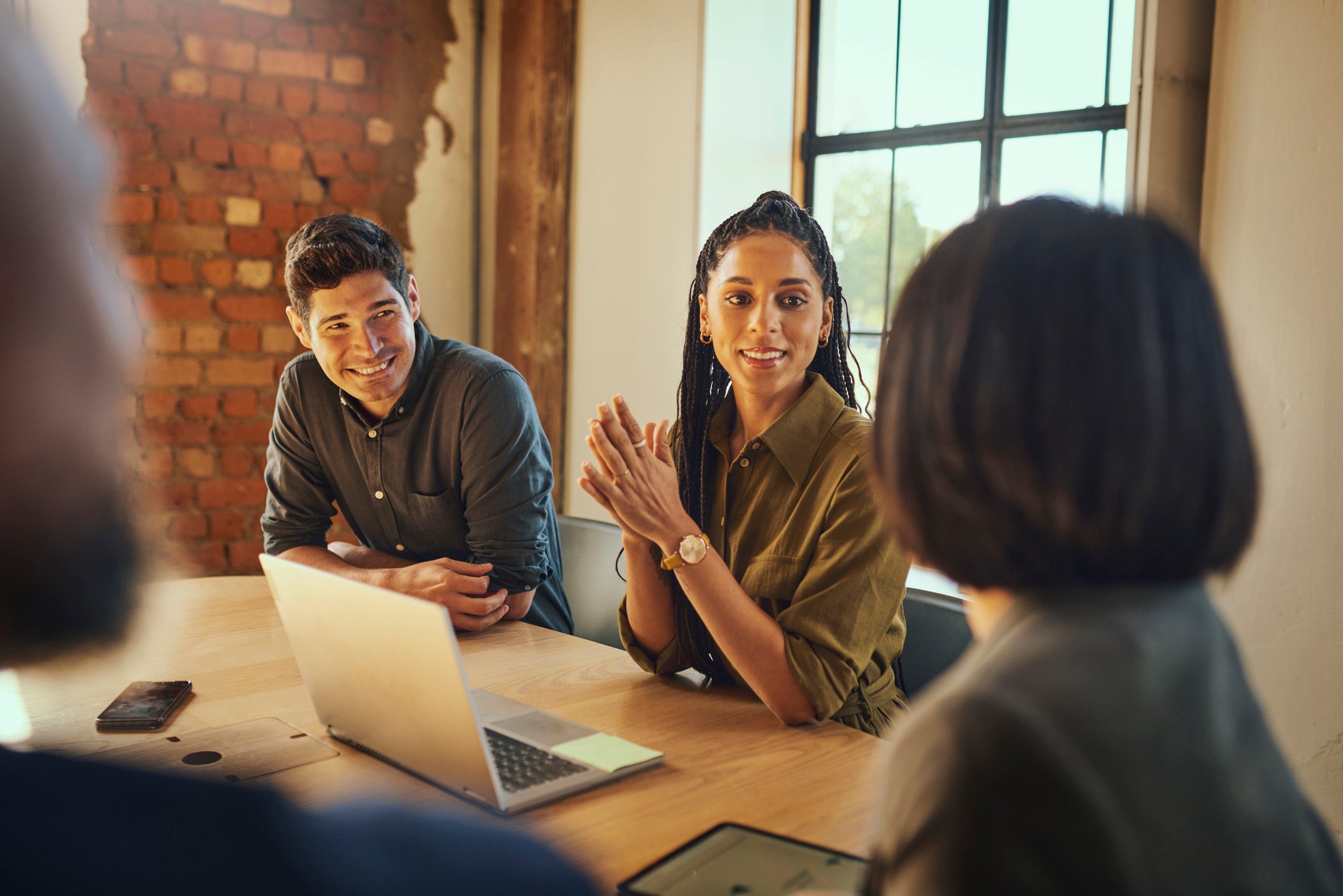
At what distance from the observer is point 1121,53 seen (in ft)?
7.67

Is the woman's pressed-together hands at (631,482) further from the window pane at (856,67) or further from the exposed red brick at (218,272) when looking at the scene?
the exposed red brick at (218,272)

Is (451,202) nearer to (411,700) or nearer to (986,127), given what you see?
(986,127)

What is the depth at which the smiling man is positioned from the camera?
73.9 inches

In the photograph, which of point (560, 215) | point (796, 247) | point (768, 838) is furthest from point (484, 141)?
point (768, 838)

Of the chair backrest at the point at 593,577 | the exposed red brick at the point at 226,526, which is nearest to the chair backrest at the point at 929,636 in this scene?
the chair backrest at the point at 593,577

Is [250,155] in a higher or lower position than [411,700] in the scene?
A: higher

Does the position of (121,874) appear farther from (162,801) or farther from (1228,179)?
(1228,179)

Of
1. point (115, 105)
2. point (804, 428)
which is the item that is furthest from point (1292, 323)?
point (115, 105)

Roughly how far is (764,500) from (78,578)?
1.23 m

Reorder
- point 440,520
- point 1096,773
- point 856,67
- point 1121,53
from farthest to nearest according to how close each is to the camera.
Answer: point 856,67 < point 1121,53 < point 440,520 < point 1096,773

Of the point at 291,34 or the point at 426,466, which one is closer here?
the point at 426,466

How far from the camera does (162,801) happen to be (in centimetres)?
37

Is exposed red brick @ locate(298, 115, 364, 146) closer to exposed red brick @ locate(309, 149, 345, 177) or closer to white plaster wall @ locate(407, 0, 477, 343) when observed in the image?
exposed red brick @ locate(309, 149, 345, 177)

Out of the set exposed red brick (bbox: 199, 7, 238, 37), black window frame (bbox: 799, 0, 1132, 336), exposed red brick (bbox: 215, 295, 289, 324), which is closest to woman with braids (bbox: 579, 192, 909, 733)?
black window frame (bbox: 799, 0, 1132, 336)
